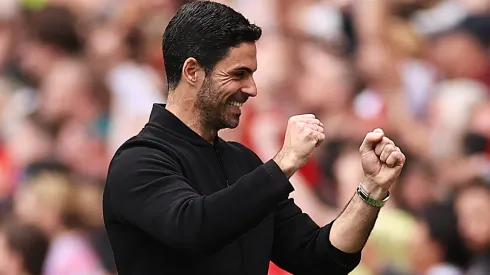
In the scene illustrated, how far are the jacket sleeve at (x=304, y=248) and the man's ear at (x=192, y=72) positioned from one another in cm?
43

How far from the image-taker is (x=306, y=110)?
6309mm

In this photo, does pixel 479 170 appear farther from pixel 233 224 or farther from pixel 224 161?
pixel 233 224

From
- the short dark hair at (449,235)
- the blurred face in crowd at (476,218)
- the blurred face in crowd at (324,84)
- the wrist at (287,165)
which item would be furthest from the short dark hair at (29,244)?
the wrist at (287,165)

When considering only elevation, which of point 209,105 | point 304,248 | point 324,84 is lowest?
point 304,248

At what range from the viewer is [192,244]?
2.72 meters

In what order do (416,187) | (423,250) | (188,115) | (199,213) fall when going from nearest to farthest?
1. (199,213)
2. (188,115)
3. (423,250)
4. (416,187)

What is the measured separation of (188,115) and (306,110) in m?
3.29

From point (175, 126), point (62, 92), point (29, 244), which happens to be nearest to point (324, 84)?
point (62, 92)

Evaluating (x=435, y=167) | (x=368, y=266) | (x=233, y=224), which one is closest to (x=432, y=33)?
(x=435, y=167)

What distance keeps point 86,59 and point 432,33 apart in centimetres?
191

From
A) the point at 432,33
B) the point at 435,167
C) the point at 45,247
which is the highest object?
the point at 432,33

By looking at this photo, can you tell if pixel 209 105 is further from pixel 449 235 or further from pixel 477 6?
pixel 477 6

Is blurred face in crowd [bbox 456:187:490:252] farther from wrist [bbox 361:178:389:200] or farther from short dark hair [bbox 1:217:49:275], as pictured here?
wrist [bbox 361:178:389:200]

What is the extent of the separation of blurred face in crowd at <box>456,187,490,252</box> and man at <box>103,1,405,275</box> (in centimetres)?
243
